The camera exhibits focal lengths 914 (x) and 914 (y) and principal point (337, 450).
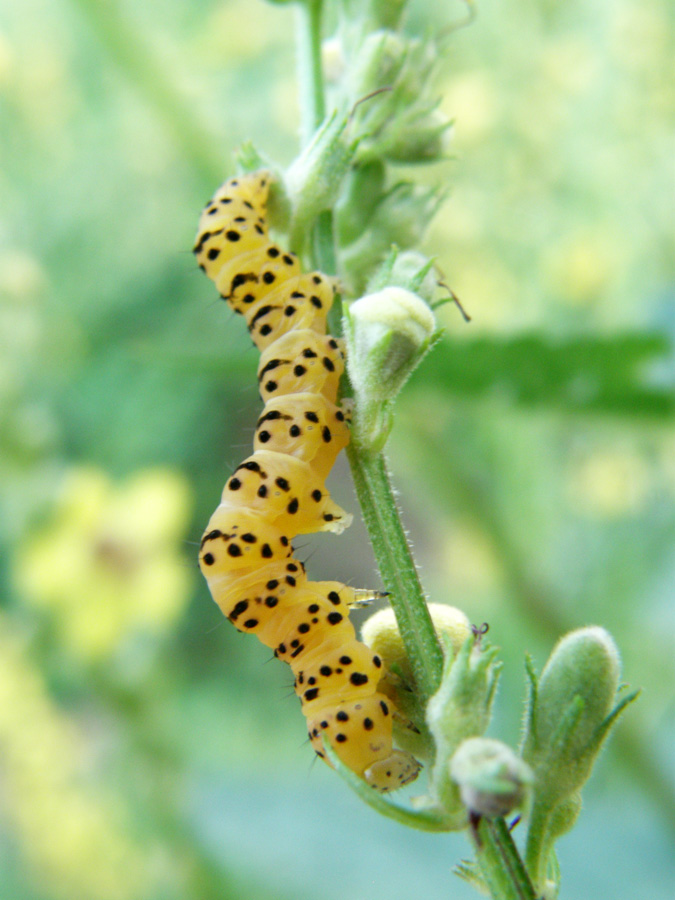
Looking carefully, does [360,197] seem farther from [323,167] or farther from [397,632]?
[397,632]

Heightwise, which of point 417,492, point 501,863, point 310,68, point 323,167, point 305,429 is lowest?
point 501,863

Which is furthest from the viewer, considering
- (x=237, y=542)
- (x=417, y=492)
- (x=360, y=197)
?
(x=417, y=492)

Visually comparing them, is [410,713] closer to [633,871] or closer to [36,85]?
[633,871]

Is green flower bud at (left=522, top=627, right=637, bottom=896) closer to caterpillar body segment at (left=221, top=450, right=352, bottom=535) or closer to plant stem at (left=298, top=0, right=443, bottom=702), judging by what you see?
plant stem at (left=298, top=0, right=443, bottom=702)

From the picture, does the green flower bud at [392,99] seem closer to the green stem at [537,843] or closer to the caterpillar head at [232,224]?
the caterpillar head at [232,224]

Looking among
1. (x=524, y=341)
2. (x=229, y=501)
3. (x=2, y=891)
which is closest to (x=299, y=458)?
(x=229, y=501)

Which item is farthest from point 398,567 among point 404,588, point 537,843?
point 537,843
